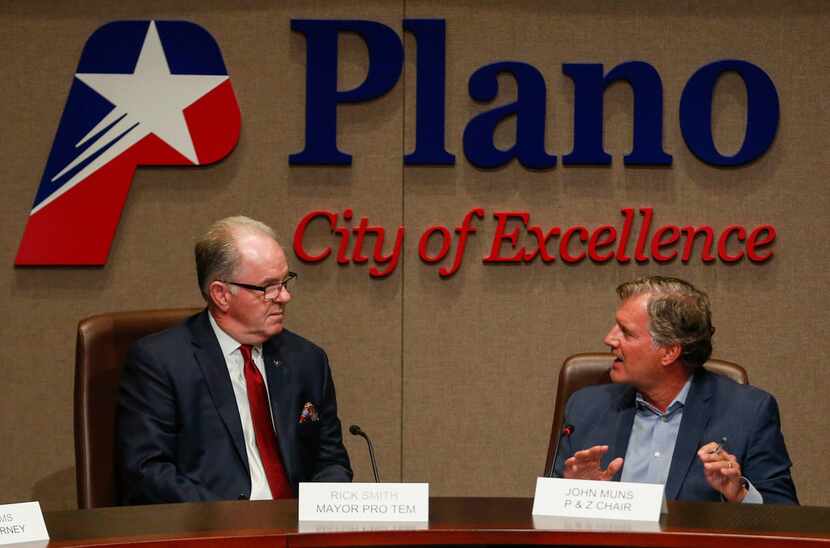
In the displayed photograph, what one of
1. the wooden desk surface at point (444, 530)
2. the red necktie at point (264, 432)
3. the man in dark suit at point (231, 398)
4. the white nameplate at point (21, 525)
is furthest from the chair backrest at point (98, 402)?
the white nameplate at point (21, 525)

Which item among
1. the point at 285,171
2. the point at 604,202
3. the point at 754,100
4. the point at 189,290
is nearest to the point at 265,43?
the point at 285,171

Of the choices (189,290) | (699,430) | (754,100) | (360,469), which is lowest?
(360,469)

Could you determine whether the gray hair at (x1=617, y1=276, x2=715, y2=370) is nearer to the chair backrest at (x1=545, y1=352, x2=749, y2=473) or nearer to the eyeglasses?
the chair backrest at (x1=545, y1=352, x2=749, y2=473)

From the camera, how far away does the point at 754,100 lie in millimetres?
4137

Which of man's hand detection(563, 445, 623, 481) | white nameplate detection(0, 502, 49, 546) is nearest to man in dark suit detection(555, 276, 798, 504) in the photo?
man's hand detection(563, 445, 623, 481)

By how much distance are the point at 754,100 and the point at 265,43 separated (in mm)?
1772

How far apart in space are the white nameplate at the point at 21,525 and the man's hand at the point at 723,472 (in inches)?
57.1

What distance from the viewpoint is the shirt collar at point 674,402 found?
3.12m

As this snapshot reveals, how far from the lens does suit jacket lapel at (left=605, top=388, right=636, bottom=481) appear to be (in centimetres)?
308

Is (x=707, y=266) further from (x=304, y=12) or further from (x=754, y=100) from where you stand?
(x=304, y=12)

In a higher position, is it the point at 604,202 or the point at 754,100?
the point at 754,100

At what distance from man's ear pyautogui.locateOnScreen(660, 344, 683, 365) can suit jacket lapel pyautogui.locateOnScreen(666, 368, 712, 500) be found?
9 centimetres

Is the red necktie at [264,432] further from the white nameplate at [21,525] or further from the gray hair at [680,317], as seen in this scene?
the white nameplate at [21,525]

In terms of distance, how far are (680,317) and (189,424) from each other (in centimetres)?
135
